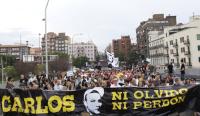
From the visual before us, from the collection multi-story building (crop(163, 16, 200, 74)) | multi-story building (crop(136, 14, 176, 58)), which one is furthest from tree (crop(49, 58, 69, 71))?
multi-story building (crop(136, 14, 176, 58))

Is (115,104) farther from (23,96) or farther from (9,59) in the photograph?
(9,59)

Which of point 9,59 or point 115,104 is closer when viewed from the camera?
point 115,104

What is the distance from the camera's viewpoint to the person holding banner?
12.3m

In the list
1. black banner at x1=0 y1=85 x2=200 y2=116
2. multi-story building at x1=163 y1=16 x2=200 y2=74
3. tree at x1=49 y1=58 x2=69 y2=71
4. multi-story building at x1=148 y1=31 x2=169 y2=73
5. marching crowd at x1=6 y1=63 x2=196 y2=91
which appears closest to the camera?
black banner at x1=0 y1=85 x2=200 y2=116

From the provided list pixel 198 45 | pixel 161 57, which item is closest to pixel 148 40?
pixel 161 57

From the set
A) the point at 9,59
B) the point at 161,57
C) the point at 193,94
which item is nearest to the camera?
the point at 193,94

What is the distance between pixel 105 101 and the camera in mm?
12375

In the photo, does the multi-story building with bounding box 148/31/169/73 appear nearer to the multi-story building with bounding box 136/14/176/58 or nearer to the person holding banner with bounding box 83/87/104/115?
the multi-story building with bounding box 136/14/176/58

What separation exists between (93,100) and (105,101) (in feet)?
1.06

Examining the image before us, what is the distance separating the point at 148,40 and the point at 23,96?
476ft

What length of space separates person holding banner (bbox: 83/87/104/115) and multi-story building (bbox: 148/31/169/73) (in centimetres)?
10891

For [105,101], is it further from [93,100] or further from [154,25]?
[154,25]

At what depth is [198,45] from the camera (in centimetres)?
9844

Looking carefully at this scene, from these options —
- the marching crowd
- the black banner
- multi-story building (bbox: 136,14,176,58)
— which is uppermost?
multi-story building (bbox: 136,14,176,58)
